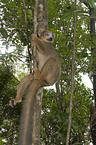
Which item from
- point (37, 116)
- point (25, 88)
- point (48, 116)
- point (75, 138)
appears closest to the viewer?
point (37, 116)

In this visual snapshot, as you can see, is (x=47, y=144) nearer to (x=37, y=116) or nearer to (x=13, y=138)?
(x=13, y=138)

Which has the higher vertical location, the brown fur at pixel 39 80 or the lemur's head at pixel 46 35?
the lemur's head at pixel 46 35

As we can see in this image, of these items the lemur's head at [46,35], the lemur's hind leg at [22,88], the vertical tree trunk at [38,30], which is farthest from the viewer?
the lemur's head at [46,35]

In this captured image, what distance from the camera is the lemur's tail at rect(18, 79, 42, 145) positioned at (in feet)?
5.94

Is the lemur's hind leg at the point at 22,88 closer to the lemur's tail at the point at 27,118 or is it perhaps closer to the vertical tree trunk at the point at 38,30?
the lemur's tail at the point at 27,118

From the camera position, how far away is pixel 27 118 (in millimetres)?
1954

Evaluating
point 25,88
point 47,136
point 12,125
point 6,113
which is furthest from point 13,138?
point 25,88

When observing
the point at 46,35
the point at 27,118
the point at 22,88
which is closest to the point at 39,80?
the point at 22,88

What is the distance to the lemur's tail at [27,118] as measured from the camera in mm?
1812

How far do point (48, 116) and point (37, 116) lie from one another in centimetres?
359

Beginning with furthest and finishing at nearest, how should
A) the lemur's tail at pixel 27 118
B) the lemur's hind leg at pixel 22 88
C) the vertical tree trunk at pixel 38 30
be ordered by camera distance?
1. the lemur's hind leg at pixel 22 88
2. the vertical tree trunk at pixel 38 30
3. the lemur's tail at pixel 27 118

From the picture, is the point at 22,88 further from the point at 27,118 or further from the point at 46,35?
the point at 46,35

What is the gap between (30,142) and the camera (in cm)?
181

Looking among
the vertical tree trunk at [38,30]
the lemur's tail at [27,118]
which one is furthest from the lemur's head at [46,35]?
the lemur's tail at [27,118]
